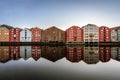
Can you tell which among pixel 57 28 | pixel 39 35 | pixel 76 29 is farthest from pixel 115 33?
pixel 39 35

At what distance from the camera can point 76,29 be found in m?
26.5

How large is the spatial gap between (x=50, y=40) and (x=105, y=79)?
898 inches

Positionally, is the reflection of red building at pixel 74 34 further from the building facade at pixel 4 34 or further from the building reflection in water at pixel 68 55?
the building reflection in water at pixel 68 55

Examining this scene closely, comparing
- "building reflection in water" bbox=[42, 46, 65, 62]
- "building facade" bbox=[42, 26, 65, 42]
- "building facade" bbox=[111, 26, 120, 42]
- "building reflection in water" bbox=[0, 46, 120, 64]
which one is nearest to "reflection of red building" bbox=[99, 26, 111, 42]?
"building facade" bbox=[111, 26, 120, 42]

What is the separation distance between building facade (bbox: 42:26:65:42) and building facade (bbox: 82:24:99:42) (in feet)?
9.50

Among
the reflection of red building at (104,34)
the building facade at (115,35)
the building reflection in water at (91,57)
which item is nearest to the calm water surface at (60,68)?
the building reflection in water at (91,57)

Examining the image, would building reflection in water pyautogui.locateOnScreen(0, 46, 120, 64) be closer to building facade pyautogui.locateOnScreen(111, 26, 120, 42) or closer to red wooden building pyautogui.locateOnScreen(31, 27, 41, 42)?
red wooden building pyautogui.locateOnScreen(31, 27, 41, 42)

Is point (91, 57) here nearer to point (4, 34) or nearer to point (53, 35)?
point (53, 35)

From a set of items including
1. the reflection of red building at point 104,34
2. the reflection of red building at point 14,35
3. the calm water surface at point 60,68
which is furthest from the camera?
the reflection of red building at point 14,35

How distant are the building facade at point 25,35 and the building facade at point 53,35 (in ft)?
6.26

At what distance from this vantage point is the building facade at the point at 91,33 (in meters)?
26.2

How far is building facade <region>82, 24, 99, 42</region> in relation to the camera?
85.8 ft

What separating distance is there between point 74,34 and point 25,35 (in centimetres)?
647

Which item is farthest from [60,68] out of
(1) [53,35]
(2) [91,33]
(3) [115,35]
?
(3) [115,35]
